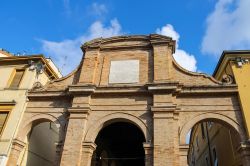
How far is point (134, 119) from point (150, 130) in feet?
2.94

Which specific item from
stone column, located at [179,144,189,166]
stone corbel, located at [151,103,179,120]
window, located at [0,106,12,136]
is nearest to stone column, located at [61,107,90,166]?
stone corbel, located at [151,103,179,120]

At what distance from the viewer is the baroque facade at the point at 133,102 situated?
1098cm

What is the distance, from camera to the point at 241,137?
35.0ft

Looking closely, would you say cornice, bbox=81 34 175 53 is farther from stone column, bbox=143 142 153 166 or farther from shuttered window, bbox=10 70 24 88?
stone column, bbox=143 142 153 166

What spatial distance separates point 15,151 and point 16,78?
4.54 metres

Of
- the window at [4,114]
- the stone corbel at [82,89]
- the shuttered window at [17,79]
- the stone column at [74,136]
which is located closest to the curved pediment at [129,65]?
the stone corbel at [82,89]

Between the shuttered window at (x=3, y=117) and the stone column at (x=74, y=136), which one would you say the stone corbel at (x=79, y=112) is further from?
the shuttered window at (x=3, y=117)

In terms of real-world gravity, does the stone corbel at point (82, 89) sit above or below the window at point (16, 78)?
below

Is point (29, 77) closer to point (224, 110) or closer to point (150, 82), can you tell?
point (150, 82)

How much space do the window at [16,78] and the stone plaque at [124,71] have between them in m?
5.40

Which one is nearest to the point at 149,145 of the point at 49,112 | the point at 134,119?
the point at 134,119

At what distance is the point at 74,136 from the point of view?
37.8 feet

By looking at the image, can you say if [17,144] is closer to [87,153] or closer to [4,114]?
[4,114]

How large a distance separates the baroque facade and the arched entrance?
11.6ft
